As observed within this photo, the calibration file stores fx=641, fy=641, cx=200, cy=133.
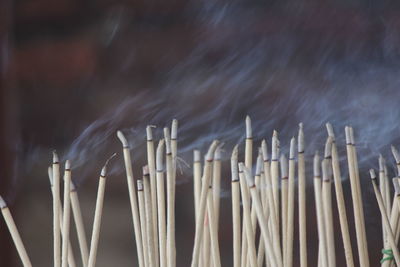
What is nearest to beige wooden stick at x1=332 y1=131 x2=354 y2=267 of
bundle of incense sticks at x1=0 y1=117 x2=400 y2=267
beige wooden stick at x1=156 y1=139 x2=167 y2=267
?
bundle of incense sticks at x1=0 y1=117 x2=400 y2=267

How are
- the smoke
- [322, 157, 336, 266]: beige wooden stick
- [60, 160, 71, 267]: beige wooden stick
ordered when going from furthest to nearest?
the smoke, [60, 160, 71, 267]: beige wooden stick, [322, 157, 336, 266]: beige wooden stick

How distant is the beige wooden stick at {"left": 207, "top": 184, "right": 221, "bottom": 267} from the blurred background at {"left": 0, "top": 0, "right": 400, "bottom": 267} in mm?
243

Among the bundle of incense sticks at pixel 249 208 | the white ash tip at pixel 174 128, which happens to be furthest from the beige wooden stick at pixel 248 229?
the white ash tip at pixel 174 128

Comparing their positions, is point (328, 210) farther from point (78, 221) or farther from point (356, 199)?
point (78, 221)

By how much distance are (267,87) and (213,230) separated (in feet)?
1.08

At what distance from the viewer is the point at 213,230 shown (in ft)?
2.60

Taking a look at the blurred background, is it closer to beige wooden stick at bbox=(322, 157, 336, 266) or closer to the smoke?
the smoke

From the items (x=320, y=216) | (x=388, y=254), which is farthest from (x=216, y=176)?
(x=388, y=254)

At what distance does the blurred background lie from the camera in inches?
39.4

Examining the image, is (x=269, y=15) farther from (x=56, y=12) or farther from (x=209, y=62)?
(x=56, y=12)

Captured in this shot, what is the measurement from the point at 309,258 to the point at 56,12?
602 millimetres

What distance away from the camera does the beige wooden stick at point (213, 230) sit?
79 centimetres

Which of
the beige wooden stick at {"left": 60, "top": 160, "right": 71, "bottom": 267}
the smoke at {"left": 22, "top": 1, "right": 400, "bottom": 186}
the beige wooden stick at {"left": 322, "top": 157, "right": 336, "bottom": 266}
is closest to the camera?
the beige wooden stick at {"left": 322, "top": 157, "right": 336, "bottom": 266}

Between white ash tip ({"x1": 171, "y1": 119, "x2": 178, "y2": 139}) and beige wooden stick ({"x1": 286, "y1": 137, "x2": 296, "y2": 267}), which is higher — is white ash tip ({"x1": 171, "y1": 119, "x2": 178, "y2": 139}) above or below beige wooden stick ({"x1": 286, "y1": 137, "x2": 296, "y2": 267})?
above
